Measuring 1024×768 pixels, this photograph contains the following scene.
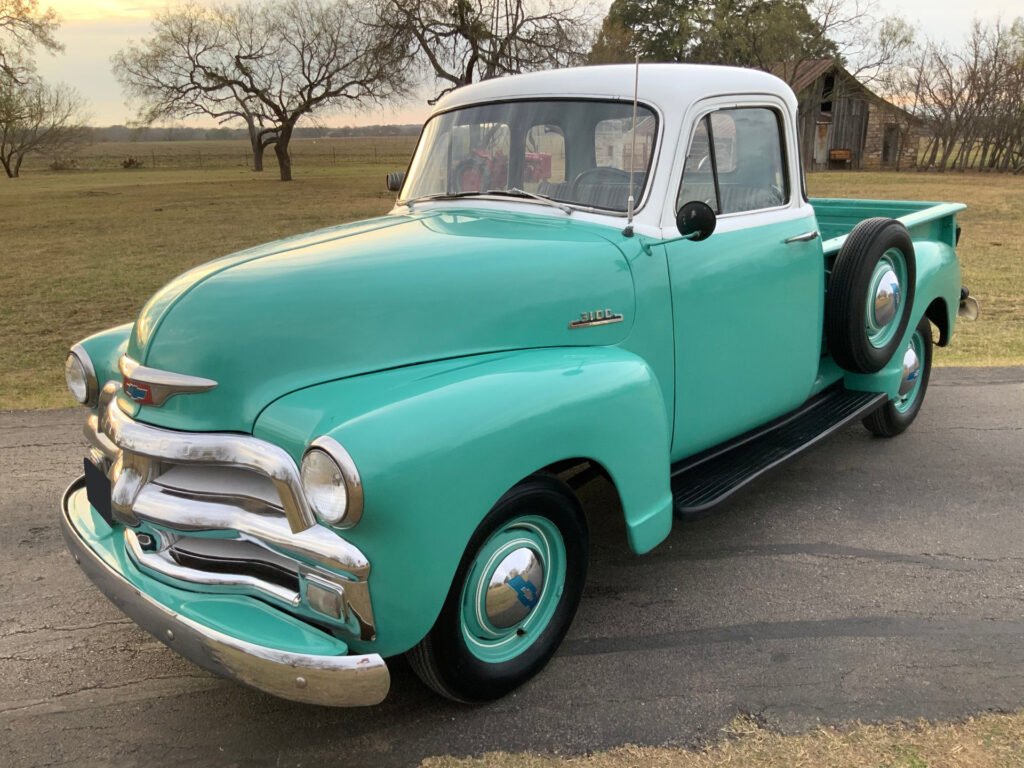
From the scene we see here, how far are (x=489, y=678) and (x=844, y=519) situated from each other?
2.11 m

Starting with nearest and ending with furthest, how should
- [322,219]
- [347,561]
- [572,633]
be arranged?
[347,561] < [572,633] < [322,219]

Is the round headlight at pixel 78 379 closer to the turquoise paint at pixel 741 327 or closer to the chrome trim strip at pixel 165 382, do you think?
the chrome trim strip at pixel 165 382

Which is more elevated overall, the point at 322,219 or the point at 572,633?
the point at 322,219

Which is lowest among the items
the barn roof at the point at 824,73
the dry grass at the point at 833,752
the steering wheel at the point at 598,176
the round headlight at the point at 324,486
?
the dry grass at the point at 833,752

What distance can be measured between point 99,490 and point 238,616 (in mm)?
879

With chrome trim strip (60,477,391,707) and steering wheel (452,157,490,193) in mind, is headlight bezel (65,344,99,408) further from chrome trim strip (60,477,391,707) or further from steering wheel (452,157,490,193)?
steering wheel (452,157,490,193)

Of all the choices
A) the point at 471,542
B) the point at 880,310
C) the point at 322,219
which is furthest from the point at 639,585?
the point at 322,219

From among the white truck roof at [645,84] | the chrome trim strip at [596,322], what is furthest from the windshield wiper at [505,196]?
the chrome trim strip at [596,322]

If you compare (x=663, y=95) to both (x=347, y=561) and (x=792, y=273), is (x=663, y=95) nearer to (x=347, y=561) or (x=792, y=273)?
(x=792, y=273)

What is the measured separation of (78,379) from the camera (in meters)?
2.98

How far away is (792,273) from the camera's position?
3.55 metres

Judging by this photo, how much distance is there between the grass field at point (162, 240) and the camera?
23.4 feet

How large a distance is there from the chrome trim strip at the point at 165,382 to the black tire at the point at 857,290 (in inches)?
113

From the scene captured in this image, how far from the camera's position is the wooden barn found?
36.8 meters
